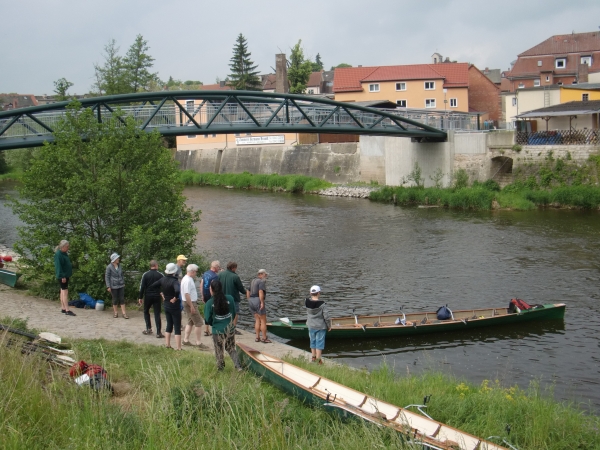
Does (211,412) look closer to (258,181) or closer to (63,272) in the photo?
(63,272)

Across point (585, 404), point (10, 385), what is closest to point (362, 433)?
point (10, 385)

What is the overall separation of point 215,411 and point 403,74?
59.3m

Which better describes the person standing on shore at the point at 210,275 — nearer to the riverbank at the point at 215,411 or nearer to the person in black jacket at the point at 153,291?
the person in black jacket at the point at 153,291

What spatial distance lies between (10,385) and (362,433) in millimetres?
3925

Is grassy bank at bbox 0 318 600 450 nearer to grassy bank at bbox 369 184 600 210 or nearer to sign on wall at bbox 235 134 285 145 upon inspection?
grassy bank at bbox 369 184 600 210

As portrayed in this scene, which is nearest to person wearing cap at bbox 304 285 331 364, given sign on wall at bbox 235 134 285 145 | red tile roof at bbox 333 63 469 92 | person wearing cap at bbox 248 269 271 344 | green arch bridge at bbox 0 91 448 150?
person wearing cap at bbox 248 269 271 344

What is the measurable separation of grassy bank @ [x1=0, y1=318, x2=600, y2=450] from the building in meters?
68.3

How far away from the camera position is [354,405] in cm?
909

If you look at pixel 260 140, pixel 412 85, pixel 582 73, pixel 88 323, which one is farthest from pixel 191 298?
pixel 582 73

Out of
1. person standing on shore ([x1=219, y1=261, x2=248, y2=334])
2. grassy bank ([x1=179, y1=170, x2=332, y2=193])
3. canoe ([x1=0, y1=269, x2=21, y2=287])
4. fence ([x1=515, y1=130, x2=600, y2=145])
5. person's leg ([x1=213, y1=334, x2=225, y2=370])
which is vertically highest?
fence ([x1=515, y1=130, x2=600, y2=145])

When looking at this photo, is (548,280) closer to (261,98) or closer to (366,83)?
(261,98)

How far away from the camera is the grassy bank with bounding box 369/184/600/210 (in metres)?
36.1

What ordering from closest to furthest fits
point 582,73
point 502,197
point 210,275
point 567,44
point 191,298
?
point 191,298 < point 210,275 < point 502,197 < point 582,73 < point 567,44

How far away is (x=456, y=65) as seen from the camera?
64188mm
